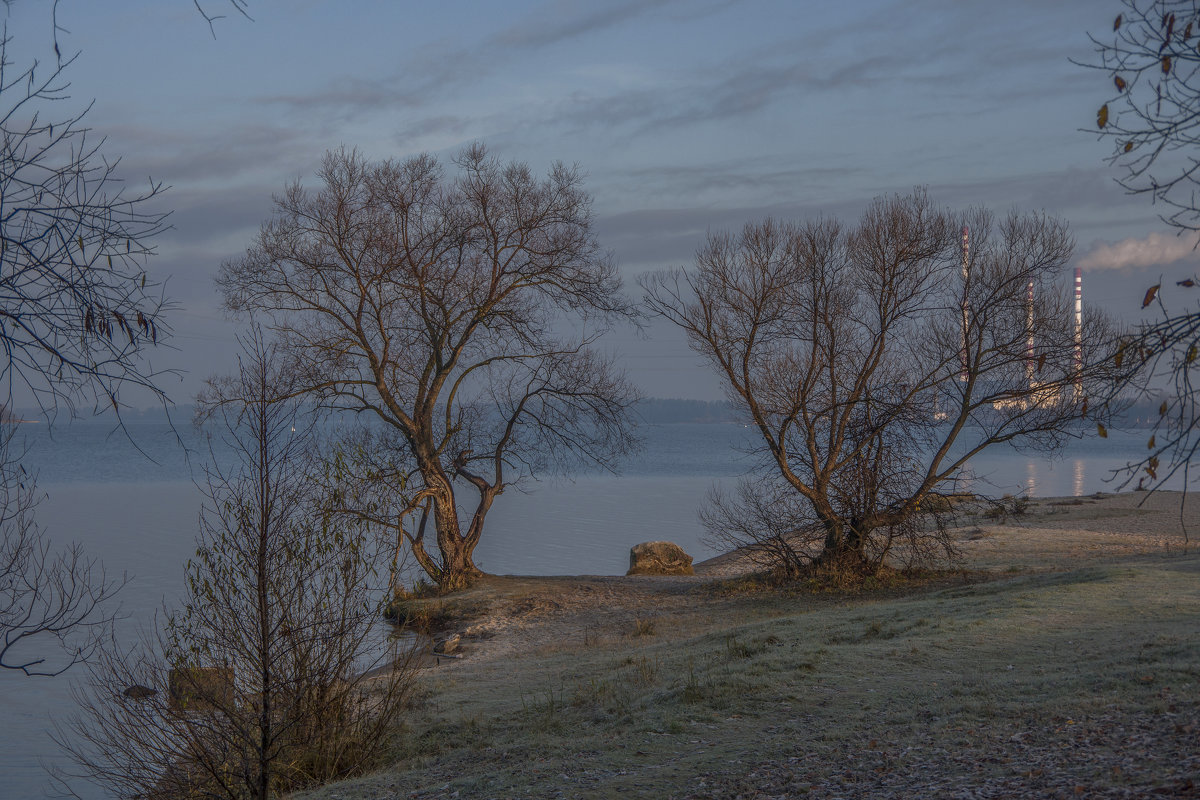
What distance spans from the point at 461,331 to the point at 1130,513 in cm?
2030

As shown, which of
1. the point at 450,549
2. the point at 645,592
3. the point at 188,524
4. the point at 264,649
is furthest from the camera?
the point at 188,524

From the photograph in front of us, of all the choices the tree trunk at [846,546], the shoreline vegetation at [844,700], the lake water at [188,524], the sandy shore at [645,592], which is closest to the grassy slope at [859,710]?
the shoreline vegetation at [844,700]

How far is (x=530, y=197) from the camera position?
20812mm

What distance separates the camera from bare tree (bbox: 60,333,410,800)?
7652mm

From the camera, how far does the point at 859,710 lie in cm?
817

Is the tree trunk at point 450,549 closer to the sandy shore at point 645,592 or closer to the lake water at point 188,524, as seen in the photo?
the sandy shore at point 645,592

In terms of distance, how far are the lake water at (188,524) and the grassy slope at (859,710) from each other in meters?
1.82

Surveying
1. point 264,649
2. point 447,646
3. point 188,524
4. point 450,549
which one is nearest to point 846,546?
point 447,646

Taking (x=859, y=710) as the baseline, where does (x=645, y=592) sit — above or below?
below

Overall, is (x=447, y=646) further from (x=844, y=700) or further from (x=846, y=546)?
(x=844, y=700)

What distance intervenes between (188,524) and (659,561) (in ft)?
71.9

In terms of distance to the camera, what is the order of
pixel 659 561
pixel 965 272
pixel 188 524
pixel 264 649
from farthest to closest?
1. pixel 188 524
2. pixel 659 561
3. pixel 965 272
4. pixel 264 649

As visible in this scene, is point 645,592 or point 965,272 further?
point 645,592

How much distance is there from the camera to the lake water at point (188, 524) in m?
14.6
